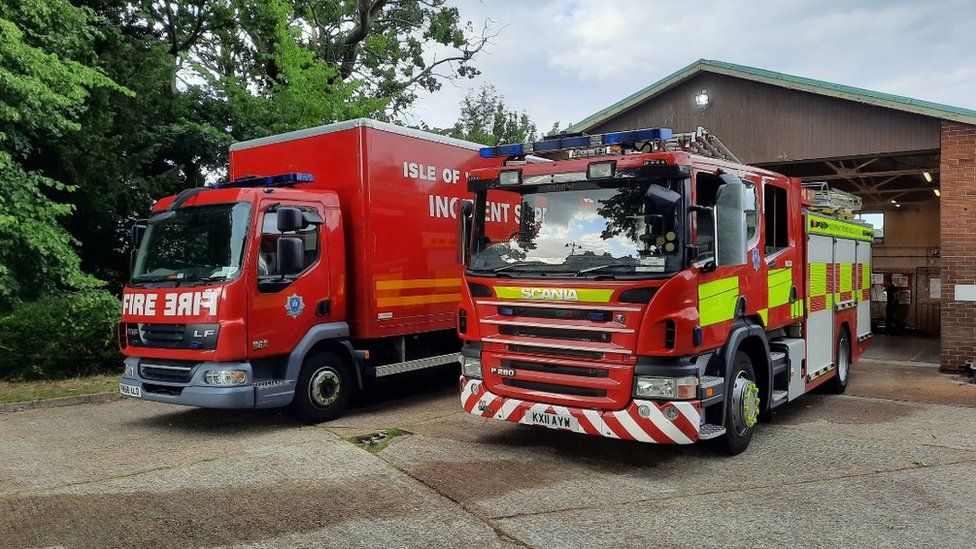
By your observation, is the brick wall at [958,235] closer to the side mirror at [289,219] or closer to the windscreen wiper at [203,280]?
the side mirror at [289,219]

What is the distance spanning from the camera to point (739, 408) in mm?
6555

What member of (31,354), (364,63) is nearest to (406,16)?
(364,63)

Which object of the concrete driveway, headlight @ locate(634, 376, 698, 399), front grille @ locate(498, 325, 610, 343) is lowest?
the concrete driveway

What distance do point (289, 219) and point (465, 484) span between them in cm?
323

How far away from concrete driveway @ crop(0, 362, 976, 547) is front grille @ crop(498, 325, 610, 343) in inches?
45.0

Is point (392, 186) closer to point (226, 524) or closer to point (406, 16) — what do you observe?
point (226, 524)

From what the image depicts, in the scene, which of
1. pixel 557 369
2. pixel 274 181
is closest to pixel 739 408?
pixel 557 369

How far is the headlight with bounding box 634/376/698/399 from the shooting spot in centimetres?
564

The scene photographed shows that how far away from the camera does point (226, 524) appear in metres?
4.89

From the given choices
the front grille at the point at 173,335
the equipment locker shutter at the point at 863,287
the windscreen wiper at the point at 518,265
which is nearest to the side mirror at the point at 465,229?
the windscreen wiper at the point at 518,265

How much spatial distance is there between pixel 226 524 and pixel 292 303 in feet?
10.3

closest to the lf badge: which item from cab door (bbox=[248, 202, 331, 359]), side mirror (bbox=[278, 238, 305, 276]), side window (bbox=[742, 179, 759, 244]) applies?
cab door (bbox=[248, 202, 331, 359])

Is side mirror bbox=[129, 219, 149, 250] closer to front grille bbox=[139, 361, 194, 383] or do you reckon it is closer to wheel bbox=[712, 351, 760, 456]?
front grille bbox=[139, 361, 194, 383]

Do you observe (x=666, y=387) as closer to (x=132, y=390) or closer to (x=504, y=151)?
(x=504, y=151)
